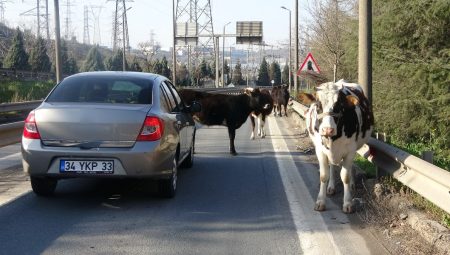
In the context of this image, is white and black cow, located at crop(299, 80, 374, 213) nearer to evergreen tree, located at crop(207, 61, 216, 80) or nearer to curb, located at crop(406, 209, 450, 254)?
curb, located at crop(406, 209, 450, 254)

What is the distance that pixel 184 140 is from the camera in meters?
9.23

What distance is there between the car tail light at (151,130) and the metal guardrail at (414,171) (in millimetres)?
2967

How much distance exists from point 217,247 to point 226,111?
8111 millimetres

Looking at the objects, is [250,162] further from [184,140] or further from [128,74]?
[128,74]

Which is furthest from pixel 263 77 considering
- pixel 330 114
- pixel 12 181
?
pixel 330 114

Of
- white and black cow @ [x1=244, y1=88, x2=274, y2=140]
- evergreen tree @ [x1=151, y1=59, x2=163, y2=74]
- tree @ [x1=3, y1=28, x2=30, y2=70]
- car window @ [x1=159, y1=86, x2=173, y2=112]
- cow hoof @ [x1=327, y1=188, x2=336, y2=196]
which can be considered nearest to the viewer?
car window @ [x1=159, y1=86, x2=173, y2=112]

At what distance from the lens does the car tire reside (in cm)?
768

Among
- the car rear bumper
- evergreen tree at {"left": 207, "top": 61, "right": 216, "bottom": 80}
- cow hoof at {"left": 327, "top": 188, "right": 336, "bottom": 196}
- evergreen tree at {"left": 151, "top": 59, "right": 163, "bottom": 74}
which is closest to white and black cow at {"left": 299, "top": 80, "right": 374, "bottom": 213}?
cow hoof at {"left": 327, "top": 188, "right": 336, "bottom": 196}

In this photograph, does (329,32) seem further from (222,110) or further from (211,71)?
(211,71)

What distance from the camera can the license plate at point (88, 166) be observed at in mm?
7023

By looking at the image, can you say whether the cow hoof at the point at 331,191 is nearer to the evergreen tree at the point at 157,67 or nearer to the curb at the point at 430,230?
the curb at the point at 430,230

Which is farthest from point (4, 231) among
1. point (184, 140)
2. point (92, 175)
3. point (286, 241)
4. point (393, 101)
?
point (393, 101)

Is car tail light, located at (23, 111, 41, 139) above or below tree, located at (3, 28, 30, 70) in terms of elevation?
below

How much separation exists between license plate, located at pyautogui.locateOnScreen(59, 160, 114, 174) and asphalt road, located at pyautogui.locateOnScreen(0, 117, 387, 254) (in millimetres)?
494
